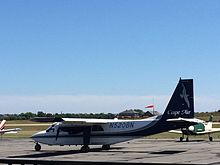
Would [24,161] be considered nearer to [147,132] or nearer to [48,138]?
[147,132]

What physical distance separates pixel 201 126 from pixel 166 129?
1791cm

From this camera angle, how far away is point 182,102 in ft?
123

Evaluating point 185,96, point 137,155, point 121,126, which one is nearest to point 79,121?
point 121,126

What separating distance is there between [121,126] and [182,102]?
193 inches

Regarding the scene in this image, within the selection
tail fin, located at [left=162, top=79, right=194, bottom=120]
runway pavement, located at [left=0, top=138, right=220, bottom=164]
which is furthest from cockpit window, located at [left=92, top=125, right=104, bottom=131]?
tail fin, located at [left=162, top=79, right=194, bottom=120]

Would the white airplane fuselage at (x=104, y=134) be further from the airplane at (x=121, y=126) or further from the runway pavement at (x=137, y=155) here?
the runway pavement at (x=137, y=155)

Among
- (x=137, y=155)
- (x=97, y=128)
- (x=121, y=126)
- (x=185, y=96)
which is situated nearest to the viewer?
(x=137, y=155)

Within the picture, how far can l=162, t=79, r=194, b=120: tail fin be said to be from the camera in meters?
37.2

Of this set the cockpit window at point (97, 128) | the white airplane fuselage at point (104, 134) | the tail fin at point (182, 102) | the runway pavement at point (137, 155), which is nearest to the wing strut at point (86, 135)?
the white airplane fuselage at point (104, 134)

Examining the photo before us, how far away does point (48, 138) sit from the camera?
4003cm

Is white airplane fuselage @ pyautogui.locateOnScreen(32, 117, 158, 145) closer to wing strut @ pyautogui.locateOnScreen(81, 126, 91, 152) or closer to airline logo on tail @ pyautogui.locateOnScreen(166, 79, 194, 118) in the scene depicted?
wing strut @ pyautogui.locateOnScreen(81, 126, 91, 152)

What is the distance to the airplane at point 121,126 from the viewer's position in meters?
36.7

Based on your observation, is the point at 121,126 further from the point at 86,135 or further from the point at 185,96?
the point at 185,96

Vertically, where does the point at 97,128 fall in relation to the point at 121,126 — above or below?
below
